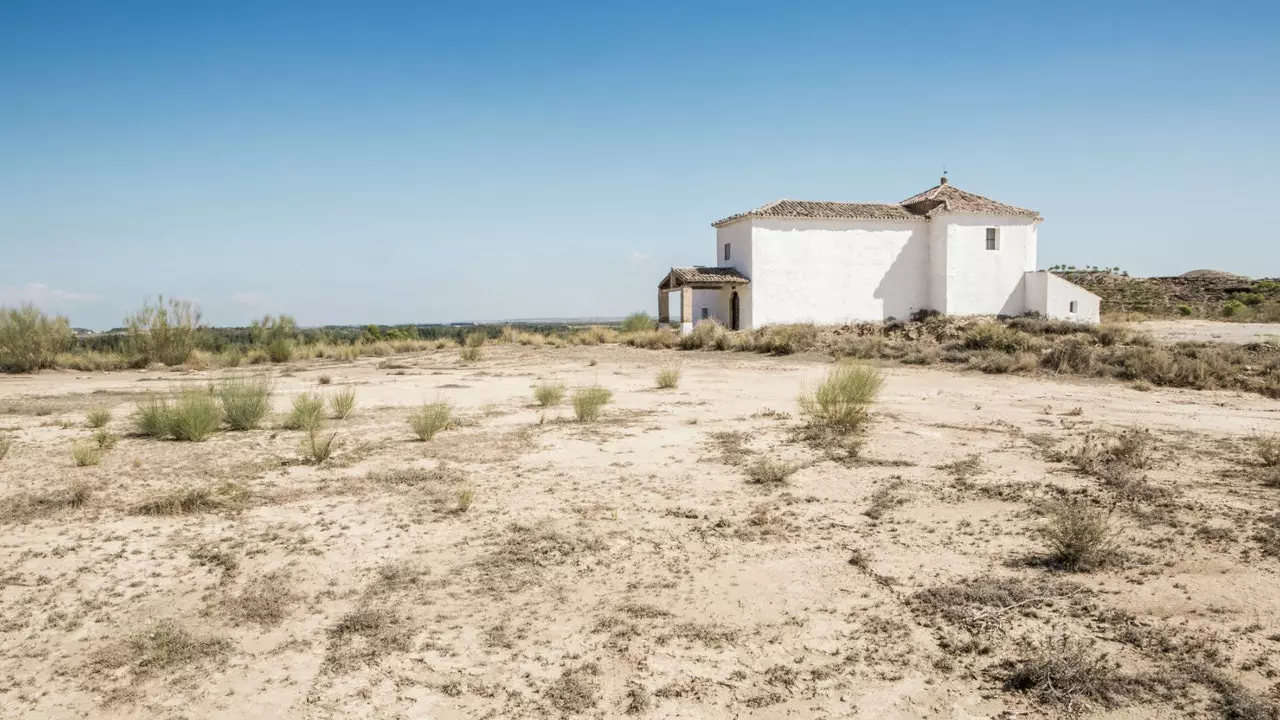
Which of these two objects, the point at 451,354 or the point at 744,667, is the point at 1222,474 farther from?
the point at 451,354

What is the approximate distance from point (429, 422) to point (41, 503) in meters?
4.00

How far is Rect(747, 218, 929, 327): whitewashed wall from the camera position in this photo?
2919cm

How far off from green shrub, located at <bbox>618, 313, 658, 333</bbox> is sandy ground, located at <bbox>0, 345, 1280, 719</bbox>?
23.1m

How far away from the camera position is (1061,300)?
29.0 meters

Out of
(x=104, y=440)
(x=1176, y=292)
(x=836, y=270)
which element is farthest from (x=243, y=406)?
(x=1176, y=292)

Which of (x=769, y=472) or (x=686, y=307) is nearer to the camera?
(x=769, y=472)

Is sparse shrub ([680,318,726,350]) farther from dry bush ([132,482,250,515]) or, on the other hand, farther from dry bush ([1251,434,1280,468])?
dry bush ([132,482,250,515])

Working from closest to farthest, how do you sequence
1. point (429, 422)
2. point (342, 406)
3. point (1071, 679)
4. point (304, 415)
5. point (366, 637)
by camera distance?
1. point (1071, 679)
2. point (366, 637)
3. point (429, 422)
4. point (304, 415)
5. point (342, 406)

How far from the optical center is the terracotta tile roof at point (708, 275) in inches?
1133

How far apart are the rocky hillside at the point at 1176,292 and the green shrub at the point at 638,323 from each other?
21.9 metres

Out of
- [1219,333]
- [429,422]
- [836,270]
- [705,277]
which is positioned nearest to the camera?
[429,422]

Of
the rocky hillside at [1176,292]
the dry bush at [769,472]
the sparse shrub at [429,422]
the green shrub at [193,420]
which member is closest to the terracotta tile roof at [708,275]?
the sparse shrub at [429,422]

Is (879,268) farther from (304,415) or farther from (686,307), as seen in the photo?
(304,415)

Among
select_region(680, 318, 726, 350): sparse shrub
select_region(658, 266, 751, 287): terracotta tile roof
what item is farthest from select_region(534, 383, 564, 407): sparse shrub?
select_region(658, 266, 751, 287): terracotta tile roof
